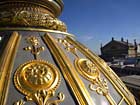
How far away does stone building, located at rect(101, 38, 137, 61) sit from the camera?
75.2m

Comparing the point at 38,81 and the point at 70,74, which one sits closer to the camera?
the point at 38,81

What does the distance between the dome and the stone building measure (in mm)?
65973

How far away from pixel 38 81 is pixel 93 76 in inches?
66.1

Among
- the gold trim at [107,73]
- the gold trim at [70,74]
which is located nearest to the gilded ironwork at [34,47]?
the gold trim at [70,74]

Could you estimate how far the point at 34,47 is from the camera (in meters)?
6.34

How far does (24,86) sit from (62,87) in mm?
858

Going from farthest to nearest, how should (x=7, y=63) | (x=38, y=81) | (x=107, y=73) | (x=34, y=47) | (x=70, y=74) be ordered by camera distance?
(x=107, y=73)
(x=34, y=47)
(x=70, y=74)
(x=7, y=63)
(x=38, y=81)

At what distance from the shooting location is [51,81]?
5.68 meters

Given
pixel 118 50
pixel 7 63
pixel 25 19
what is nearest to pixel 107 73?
pixel 25 19

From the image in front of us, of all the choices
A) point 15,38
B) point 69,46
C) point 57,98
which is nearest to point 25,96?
Answer: point 57,98

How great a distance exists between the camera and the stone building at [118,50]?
75188 millimetres

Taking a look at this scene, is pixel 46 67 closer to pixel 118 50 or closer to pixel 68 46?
pixel 68 46

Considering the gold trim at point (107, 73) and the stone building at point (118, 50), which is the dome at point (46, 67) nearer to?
the gold trim at point (107, 73)

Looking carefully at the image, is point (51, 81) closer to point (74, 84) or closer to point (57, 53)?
point (74, 84)
